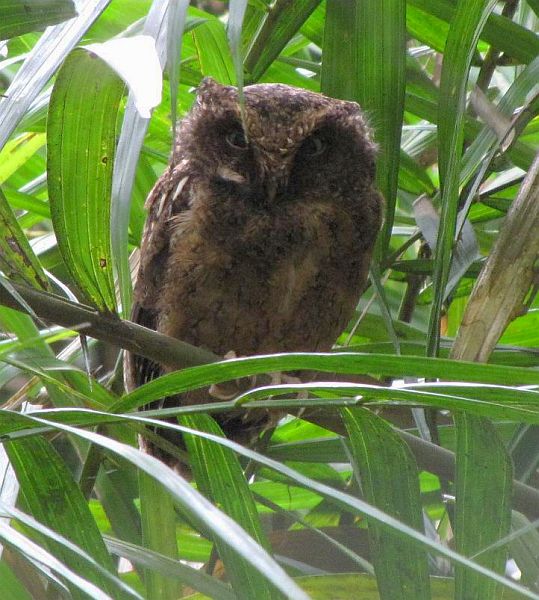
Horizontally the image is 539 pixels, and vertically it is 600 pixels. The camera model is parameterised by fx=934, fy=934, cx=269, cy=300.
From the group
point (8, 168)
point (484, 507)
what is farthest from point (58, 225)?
point (8, 168)

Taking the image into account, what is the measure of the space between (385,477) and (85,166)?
0.50 metres

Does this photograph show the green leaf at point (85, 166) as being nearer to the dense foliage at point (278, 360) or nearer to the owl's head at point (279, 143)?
the dense foliage at point (278, 360)

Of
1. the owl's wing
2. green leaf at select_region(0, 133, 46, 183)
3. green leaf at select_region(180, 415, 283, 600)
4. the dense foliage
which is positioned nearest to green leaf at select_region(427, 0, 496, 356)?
the dense foliage

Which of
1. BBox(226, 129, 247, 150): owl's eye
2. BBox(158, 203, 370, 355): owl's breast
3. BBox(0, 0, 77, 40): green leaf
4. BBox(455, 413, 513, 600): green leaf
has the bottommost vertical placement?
BBox(158, 203, 370, 355): owl's breast

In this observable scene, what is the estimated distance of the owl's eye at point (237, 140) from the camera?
1896 mm

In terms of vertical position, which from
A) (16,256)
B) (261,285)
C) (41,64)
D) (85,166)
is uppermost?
(41,64)

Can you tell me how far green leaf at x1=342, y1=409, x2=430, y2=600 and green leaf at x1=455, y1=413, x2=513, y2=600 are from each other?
5 centimetres

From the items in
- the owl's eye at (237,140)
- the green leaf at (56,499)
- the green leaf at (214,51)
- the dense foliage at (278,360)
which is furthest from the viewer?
the owl's eye at (237,140)

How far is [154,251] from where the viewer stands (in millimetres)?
1923

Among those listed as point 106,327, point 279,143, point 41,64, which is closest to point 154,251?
point 279,143

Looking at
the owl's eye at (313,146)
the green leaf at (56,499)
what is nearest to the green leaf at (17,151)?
the owl's eye at (313,146)

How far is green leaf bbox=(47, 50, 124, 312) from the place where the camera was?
1.01m

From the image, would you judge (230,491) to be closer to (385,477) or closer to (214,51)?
(385,477)

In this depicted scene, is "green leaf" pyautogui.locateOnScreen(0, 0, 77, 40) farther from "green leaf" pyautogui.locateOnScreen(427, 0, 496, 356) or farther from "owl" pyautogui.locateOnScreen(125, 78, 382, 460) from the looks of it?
"owl" pyautogui.locateOnScreen(125, 78, 382, 460)
